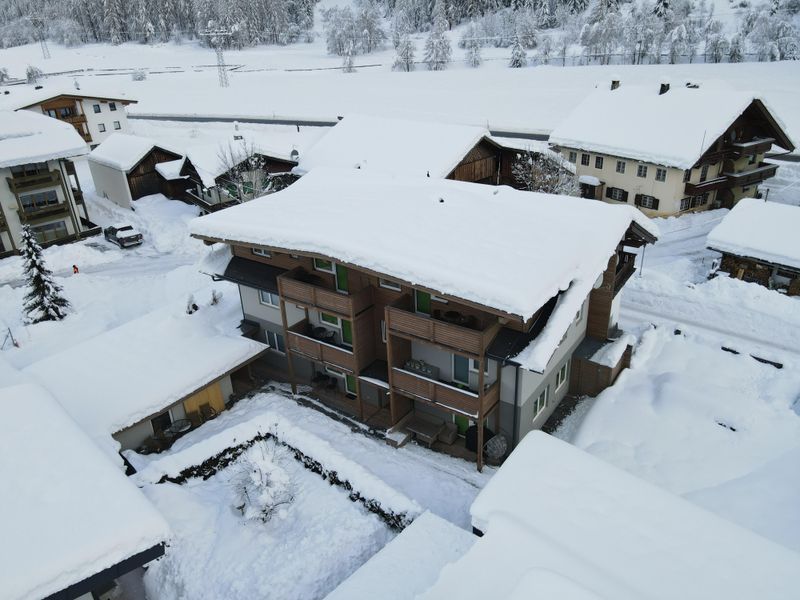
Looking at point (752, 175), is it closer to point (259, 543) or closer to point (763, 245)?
point (763, 245)

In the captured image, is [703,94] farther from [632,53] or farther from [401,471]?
[632,53]

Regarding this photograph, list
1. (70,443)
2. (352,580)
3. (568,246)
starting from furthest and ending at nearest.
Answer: (568,246)
(70,443)
(352,580)

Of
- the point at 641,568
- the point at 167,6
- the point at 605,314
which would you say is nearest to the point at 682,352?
the point at 605,314

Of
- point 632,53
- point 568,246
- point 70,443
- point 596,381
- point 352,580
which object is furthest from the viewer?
point 632,53

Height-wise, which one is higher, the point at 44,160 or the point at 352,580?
the point at 44,160

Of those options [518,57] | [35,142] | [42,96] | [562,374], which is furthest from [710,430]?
[518,57]

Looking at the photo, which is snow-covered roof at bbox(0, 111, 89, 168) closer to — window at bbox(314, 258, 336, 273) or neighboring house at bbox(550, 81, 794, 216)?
window at bbox(314, 258, 336, 273)
